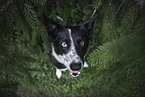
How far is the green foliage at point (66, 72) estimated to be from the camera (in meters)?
0.97

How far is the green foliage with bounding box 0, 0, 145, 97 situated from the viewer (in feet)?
3.17

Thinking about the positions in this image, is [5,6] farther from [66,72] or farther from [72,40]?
[66,72]

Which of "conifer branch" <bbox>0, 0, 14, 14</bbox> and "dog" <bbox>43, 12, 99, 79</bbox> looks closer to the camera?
"conifer branch" <bbox>0, 0, 14, 14</bbox>

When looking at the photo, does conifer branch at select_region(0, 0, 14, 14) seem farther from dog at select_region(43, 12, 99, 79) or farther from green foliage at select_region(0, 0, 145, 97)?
dog at select_region(43, 12, 99, 79)

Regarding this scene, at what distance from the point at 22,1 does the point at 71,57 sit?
1.28 m

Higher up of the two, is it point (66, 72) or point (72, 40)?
point (72, 40)

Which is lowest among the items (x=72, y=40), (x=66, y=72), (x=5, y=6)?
(x=66, y=72)

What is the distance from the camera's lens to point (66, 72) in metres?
2.83

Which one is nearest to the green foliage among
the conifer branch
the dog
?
the conifer branch

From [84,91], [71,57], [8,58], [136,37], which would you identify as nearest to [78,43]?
[71,57]

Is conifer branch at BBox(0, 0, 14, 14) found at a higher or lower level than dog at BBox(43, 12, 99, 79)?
higher

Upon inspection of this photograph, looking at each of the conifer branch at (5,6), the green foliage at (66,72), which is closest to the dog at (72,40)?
the green foliage at (66,72)

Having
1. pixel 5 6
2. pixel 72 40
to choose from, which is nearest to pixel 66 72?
pixel 72 40

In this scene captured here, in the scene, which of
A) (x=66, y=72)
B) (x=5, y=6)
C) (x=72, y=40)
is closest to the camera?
(x=5, y=6)
